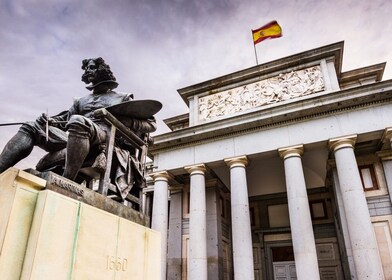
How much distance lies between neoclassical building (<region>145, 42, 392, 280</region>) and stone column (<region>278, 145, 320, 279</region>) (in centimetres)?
4

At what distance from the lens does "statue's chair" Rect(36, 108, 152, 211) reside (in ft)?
11.6

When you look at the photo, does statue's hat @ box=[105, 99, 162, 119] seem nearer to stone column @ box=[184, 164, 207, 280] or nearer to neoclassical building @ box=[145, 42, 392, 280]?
neoclassical building @ box=[145, 42, 392, 280]

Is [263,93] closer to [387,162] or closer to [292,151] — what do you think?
[292,151]

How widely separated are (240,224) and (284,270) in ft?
24.3

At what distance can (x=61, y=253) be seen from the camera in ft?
7.77

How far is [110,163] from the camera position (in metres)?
3.59

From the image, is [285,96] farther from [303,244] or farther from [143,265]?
[143,265]

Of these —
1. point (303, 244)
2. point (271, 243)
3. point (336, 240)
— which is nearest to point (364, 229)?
point (303, 244)

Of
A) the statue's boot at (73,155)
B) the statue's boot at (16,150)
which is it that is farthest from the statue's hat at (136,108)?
the statue's boot at (16,150)

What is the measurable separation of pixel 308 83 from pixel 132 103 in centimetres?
1424

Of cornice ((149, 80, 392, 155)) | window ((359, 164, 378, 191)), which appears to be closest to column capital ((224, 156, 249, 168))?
cornice ((149, 80, 392, 155))

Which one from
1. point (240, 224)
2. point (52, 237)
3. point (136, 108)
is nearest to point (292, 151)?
point (240, 224)

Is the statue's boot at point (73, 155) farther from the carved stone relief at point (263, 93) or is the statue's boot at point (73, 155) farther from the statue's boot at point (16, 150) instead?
the carved stone relief at point (263, 93)

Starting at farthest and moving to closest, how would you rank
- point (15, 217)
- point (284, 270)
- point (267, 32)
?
point (267, 32) → point (284, 270) → point (15, 217)
